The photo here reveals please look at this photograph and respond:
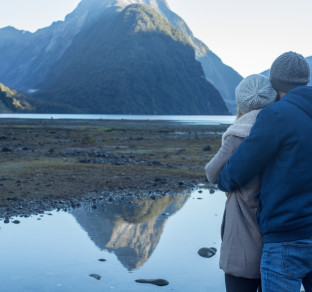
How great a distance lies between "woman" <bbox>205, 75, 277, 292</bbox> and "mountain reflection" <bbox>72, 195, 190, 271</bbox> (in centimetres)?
398

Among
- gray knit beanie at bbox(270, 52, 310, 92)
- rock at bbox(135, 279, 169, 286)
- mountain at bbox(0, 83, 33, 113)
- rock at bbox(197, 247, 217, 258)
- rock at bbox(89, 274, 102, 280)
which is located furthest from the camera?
mountain at bbox(0, 83, 33, 113)

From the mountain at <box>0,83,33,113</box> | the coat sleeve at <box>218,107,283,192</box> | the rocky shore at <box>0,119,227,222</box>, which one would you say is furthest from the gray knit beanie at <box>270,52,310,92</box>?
the mountain at <box>0,83,33,113</box>

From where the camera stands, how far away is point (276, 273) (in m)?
2.48

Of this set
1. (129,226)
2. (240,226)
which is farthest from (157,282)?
(240,226)

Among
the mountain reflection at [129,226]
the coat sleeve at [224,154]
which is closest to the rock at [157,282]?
the mountain reflection at [129,226]

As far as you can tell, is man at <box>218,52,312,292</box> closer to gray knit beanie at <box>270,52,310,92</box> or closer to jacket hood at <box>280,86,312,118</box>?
jacket hood at <box>280,86,312,118</box>

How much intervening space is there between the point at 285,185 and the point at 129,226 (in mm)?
6546

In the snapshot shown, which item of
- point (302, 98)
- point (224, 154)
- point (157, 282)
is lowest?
point (157, 282)

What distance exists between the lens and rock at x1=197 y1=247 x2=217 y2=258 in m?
7.18

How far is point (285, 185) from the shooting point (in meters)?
2.50

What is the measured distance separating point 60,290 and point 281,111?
432 centimetres

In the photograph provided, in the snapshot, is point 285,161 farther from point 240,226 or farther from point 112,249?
point 112,249

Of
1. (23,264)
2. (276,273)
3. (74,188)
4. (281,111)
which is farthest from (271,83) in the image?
(74,188)

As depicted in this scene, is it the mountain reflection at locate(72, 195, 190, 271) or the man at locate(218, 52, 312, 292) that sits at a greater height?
the man at locate(218, 52, 312, 292)
